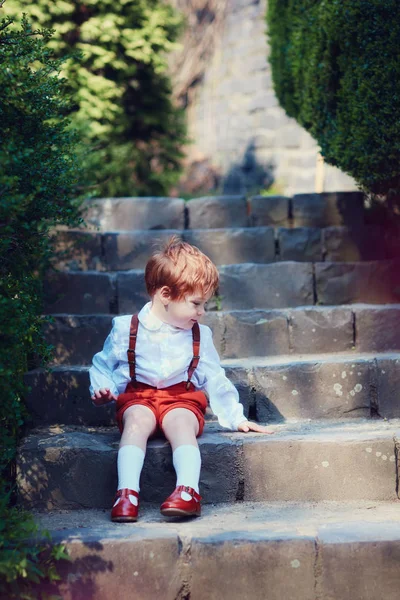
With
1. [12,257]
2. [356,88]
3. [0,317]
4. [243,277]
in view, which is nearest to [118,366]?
[12,257]

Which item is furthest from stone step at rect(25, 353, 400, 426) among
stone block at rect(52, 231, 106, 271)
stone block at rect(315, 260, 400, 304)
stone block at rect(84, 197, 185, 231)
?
stone block at rect(84, 197, 185, 231)

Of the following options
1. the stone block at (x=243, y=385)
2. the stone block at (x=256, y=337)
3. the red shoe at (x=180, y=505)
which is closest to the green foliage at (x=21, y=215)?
the red shoe at (x=180, y=505)

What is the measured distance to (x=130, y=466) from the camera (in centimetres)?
271

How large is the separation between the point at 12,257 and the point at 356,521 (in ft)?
5.57

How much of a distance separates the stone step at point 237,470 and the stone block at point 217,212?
277cm

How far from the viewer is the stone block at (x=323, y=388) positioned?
3502mm

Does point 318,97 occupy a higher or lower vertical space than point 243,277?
higher

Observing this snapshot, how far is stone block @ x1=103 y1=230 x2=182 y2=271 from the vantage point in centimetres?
491

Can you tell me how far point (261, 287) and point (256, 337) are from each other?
1.90 feet

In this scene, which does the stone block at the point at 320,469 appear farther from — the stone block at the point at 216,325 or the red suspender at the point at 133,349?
the stone block at the point at 216,325

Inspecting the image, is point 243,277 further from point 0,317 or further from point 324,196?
point 0,317

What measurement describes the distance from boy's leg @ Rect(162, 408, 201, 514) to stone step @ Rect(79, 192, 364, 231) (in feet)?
8.97

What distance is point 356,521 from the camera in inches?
103

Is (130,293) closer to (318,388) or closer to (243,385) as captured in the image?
(243,385)
